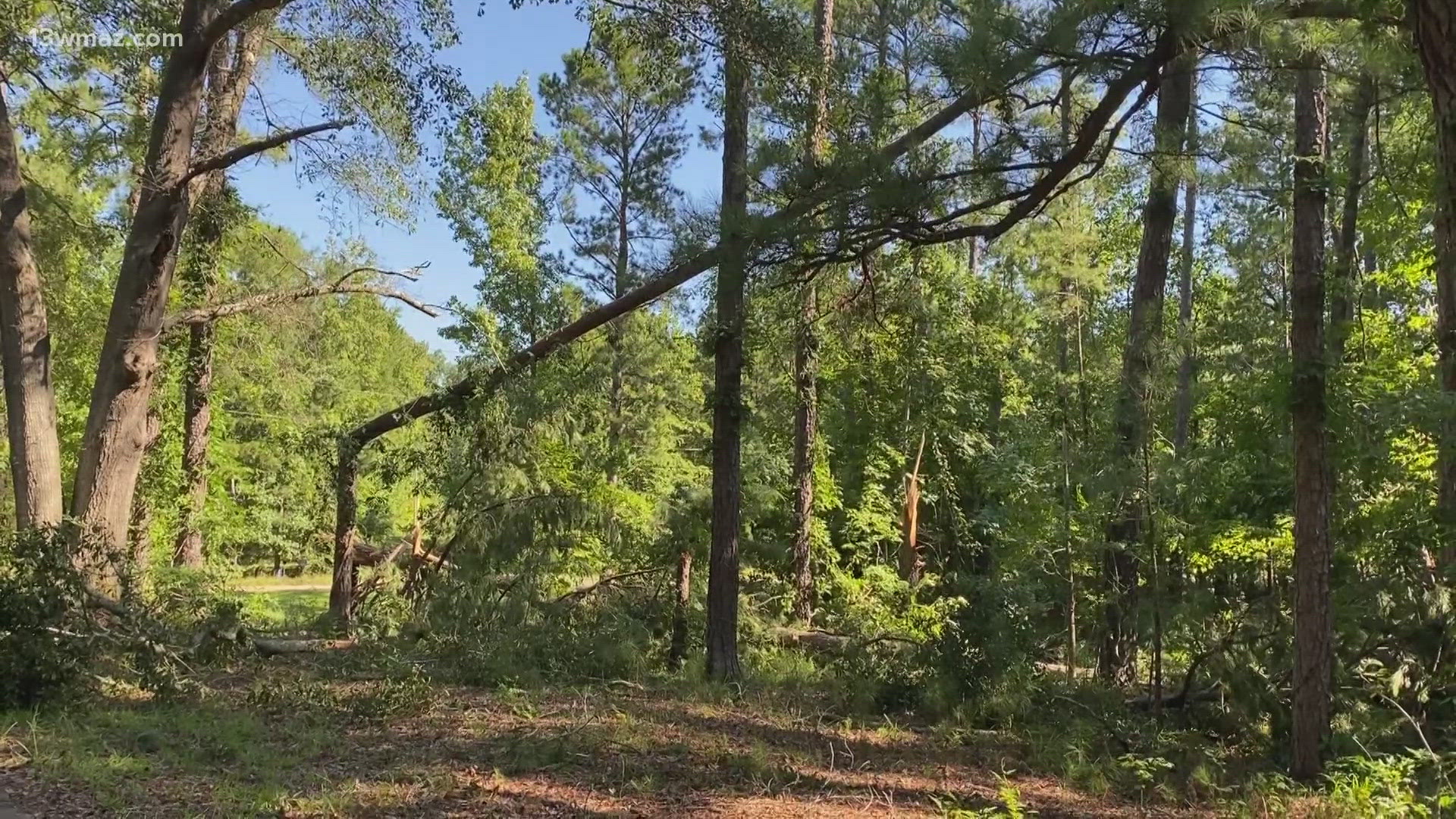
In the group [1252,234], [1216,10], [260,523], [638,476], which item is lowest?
[260,523]

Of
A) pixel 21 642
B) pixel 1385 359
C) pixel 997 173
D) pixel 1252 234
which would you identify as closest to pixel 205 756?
pixel 21 642

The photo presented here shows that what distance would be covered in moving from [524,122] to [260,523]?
16.5m

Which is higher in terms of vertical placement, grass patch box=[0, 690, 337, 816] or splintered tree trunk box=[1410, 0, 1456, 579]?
splintered tree trunk box=[1410, 0, 1456, 579]

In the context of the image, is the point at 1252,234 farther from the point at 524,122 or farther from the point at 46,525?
the point at 46,525

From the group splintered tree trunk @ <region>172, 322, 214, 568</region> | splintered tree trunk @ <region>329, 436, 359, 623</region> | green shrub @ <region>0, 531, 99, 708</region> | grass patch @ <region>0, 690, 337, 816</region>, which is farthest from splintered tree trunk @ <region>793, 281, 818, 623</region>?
splintered tree trunk @ <region>172, 322, 214, 568</region>

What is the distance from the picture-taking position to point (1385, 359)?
995 cm

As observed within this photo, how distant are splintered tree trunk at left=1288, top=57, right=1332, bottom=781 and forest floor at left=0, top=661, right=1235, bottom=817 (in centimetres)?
123

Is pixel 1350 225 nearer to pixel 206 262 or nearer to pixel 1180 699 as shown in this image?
pixel 1180 699

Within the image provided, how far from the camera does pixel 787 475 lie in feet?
45.3

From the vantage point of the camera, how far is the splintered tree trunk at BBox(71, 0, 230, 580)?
8.27 meters

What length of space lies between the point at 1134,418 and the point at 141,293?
9.66 metres

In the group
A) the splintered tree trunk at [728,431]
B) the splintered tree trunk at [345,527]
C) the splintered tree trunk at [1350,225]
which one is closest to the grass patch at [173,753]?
the splintered tree trunk at [728,431]

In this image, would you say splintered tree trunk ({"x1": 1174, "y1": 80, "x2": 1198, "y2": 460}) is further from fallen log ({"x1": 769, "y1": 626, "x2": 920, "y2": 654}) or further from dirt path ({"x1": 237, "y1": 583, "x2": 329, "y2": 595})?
dirt path ({"x1": 237, "y1": 583, "x2": 329, "y2": 595})

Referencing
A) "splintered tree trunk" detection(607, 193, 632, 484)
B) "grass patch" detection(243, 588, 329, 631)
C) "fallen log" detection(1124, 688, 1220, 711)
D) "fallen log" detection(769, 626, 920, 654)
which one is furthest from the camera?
"splintered tree trunk" detection(607, 193, 632, 484)
